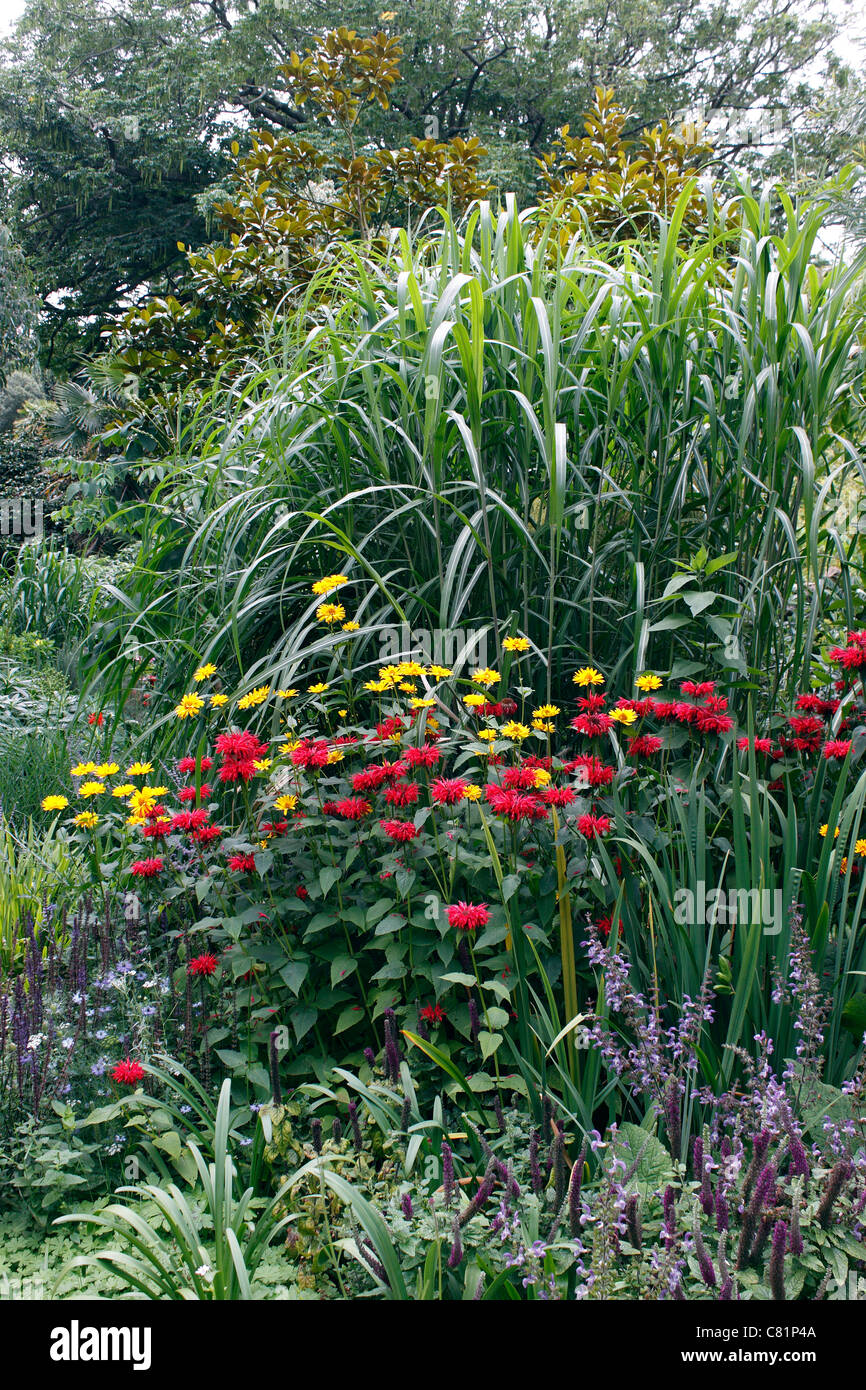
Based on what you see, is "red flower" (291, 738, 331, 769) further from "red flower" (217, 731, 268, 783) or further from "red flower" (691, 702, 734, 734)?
"red flower" (691, 702, 734, 734)

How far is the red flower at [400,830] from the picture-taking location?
5.28 ft

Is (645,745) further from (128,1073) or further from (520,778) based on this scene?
(128,1073)

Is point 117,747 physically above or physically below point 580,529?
below

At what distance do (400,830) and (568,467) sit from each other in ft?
3.42

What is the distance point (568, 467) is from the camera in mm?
2146

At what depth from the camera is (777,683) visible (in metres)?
2.21

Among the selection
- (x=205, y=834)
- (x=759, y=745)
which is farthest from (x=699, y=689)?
(x=205, y=834)

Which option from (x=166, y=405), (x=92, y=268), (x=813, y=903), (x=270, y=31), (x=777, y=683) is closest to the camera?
(x=813, y=903)

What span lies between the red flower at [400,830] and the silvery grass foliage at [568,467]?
1.51 ft

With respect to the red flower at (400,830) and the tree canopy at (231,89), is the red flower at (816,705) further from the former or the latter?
the tree canopy at (231,89)

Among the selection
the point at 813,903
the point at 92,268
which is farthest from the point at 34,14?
the point at 813,903

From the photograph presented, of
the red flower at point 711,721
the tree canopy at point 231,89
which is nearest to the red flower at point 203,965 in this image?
the red flower at point 711,721

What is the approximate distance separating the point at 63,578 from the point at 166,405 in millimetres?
1590
